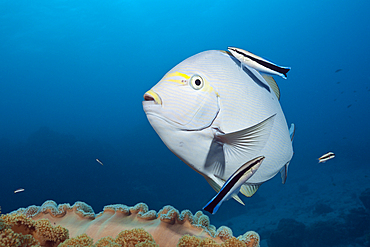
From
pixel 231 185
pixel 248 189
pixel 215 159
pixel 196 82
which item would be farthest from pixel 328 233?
pixel 196 82

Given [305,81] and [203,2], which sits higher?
[203,2]

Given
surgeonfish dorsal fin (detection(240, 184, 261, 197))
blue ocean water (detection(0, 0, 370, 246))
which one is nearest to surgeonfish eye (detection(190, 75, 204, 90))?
surgeonfish dorsal fin (detection(240, 184, 261, 197))

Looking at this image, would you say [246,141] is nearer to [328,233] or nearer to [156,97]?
[156,97]

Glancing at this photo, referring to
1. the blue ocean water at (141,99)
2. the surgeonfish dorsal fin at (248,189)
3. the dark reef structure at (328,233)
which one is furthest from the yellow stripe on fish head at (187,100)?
the blue ocean water at (141,99)

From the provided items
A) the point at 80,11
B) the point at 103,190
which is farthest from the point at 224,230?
the point at 80,11

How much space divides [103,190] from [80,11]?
106 ft

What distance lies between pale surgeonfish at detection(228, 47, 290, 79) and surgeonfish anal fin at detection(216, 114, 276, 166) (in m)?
0.24

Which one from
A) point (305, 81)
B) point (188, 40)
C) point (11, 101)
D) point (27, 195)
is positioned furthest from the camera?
point (305, 81)

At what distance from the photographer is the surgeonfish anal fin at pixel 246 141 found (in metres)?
0.85

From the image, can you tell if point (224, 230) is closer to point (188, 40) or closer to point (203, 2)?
point (203, 2)

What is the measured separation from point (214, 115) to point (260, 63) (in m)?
0.41

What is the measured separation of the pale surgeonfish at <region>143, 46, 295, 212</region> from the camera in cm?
81

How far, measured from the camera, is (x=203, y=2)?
4491 centimetres

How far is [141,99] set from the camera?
59.2 meters
